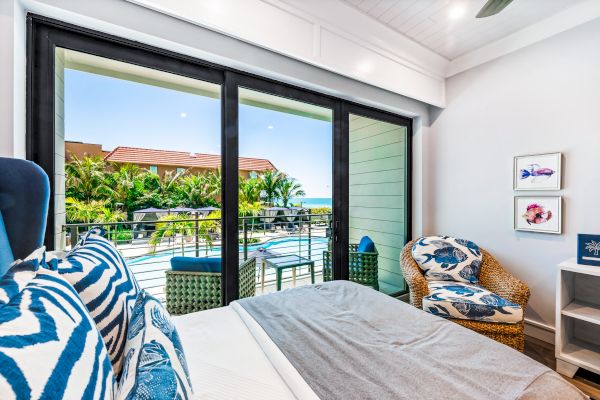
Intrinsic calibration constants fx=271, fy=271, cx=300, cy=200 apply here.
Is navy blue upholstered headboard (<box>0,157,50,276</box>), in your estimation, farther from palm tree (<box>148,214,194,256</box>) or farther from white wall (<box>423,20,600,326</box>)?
white wall (<box>423,20,600,326</box>)

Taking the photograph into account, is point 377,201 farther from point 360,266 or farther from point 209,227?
point 209,227

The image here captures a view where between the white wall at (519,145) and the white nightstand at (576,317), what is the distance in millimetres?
203

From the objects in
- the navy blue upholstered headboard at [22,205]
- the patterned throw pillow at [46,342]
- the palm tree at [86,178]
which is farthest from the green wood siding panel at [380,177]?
the patterned throw pillow at [46,342]

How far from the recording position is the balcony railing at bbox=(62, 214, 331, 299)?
186cm

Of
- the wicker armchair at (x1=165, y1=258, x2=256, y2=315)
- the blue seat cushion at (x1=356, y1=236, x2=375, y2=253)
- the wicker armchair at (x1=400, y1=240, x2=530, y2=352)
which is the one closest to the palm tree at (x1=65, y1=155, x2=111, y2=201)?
the wicker armchair at (x1=165, y1=258, x2=256, y2=315)

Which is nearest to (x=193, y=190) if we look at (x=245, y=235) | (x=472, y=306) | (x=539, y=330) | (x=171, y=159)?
(x=171, y=159)

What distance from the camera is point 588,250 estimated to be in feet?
6.31

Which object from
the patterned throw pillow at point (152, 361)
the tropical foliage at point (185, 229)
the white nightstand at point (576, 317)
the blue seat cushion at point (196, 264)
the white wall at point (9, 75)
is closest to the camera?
the patterned throw pillow at point (152, 361)

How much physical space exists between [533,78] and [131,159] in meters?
3.37

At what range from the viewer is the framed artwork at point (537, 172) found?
2262 mm

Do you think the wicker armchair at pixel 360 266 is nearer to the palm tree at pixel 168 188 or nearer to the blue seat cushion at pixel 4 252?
the palm tree at pixel 168 188

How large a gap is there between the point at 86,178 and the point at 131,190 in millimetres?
250

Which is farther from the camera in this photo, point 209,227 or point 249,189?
point 249,189

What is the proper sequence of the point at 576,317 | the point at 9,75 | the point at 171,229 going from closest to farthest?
1. the point at 9,75
2. the point at 576,317
3. the point at 171,229
